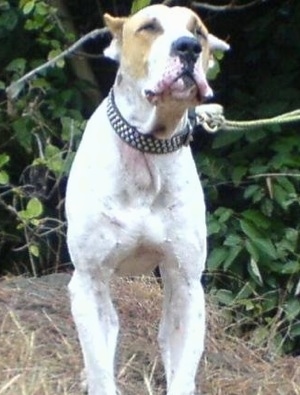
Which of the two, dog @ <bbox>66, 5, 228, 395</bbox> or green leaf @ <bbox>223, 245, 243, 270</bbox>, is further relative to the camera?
green leaf @ <bbox>223, 245, 243, 270</bbox>

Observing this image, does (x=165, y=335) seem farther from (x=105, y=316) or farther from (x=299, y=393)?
(x=299, y=393)

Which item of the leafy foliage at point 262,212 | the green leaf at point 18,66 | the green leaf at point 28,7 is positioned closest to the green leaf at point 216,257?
the leafy foliage at point 262,212

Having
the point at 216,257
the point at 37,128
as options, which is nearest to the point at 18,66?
the point at 37,128

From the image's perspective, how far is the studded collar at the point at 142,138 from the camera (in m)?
4.93

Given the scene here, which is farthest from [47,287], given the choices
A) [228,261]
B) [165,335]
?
[165,335]

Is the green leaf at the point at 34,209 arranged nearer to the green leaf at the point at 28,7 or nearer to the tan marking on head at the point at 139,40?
the green leaf at the point at 28,7

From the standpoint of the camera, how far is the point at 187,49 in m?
4.62

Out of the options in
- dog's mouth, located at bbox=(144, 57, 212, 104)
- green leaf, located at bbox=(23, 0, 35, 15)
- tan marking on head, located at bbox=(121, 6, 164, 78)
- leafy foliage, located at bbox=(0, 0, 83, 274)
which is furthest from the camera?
leafy foliage, located at bbox=(0, 0, 83, 274)

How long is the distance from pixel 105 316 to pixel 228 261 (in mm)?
1880

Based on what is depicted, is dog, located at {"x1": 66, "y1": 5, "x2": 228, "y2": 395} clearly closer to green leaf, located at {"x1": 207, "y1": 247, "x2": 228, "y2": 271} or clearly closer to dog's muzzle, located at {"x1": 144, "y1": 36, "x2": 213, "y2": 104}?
dog's muzzle, located at {"x1": 144, "y1": 36, "x2": 213, "y2": 104}

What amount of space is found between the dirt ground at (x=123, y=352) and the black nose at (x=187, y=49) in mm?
1319

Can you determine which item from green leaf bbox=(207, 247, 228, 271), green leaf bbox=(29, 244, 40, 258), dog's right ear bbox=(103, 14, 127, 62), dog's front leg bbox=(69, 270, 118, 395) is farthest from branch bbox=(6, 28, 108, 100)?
dog's front leg bbox=(69, 270, 118, 395)

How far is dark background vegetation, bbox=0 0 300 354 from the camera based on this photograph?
696 cm

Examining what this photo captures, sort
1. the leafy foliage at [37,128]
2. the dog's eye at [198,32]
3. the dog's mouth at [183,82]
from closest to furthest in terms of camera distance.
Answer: the dog's mouth at [183,82] → the dog's eye at [198,32] → the leafy foliage at [37,128]
